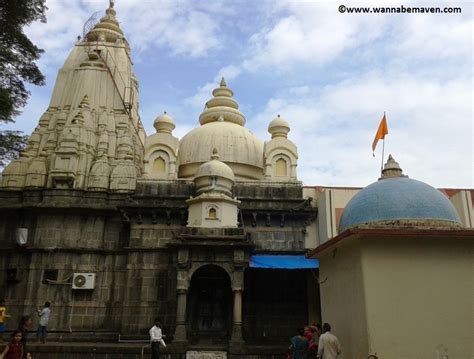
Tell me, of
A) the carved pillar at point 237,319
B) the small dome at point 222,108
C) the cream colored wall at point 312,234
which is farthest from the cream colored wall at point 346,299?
the small dome at point 222,108

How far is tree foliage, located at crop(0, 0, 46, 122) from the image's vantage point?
618 inches

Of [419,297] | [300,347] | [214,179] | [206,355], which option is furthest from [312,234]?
[419,297]

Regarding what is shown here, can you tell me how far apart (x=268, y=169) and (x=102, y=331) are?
1136 centimetres

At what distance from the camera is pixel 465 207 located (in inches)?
850

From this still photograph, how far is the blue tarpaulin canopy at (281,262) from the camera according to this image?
18516 millimetres

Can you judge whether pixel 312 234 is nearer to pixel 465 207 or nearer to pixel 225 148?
pixel 225 148

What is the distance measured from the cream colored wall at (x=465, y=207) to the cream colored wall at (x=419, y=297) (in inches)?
506

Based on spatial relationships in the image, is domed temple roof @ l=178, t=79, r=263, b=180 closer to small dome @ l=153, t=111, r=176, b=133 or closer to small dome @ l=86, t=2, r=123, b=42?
small dome @ l=153, t=111, r=176, b=133

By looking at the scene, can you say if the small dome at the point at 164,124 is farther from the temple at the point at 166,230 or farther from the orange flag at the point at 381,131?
the orange flag at the point at 381,131

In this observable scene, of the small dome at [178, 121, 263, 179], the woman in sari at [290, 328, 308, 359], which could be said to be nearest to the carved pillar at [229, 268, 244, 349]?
the woman in sari at [290, 328, 308, 359]

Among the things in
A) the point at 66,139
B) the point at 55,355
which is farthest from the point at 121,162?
the point at 55,355

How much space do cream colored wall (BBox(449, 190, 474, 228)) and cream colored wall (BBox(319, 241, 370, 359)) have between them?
40.7ft

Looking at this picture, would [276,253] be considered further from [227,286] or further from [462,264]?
[462,264]

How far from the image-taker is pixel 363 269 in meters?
9.61
